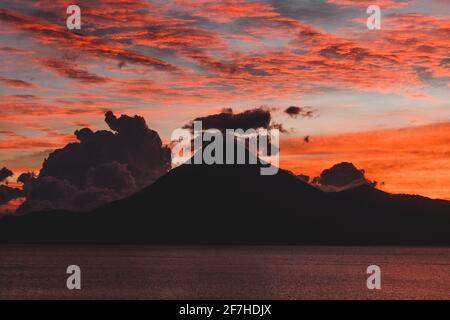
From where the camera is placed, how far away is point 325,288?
137 meters

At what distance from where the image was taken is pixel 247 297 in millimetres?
116812

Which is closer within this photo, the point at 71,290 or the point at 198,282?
the point at 71,290

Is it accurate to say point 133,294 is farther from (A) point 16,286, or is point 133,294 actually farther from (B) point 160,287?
(A) point 16,286
